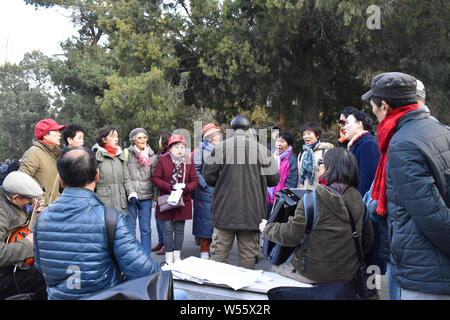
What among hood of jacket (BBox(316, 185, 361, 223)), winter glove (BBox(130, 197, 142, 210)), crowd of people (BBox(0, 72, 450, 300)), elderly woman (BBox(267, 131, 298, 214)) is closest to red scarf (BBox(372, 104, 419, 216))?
crowd of people (BBox(0, 72, 450, 300))

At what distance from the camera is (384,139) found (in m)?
2.12

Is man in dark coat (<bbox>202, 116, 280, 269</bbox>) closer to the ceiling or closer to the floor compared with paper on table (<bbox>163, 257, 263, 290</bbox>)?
closer to the ceiling

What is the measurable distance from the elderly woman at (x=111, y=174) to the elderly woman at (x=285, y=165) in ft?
6.40

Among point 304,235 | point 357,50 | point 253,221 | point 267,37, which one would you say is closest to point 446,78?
point 357,50

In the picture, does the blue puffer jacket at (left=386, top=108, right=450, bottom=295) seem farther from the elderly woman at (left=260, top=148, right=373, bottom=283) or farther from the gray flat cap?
the gray flat cap

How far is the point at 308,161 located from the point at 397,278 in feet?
9.92

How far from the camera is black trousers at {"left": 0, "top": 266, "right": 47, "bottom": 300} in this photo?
2631 millimetres

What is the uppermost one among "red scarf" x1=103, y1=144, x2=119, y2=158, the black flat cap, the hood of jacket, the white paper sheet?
the black flat cap

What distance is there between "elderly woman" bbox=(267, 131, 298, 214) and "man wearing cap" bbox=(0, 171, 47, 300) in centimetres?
319

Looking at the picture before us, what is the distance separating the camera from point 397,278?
1.99 meters

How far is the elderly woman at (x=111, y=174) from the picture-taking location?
4488mm

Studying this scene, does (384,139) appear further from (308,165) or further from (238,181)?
(308,165)

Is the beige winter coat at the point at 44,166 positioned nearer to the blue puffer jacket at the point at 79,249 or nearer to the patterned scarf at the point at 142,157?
the patterned scarf at the point at 142,157
